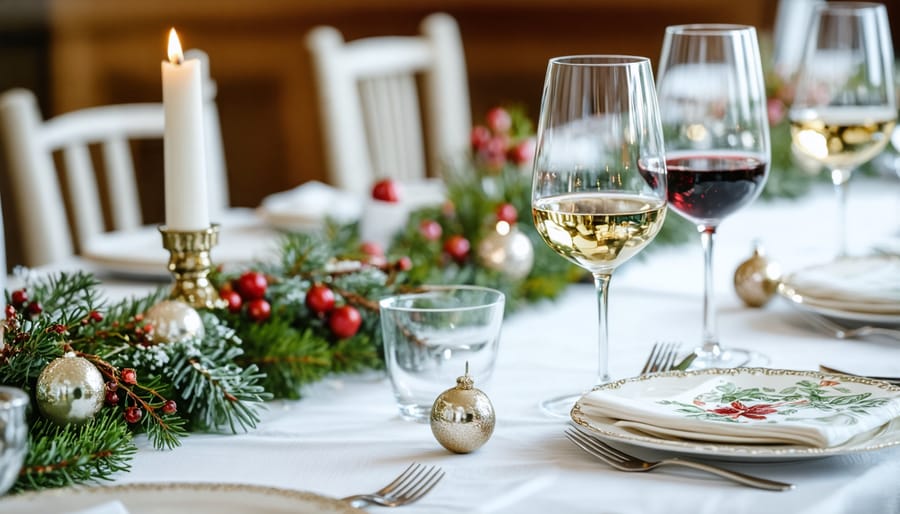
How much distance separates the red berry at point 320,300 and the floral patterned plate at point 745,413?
32 centimetres

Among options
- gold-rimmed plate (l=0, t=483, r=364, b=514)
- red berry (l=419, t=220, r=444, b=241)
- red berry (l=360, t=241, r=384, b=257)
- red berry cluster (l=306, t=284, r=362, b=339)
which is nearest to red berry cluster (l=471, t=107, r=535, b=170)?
red berry (l=419, t=220, r=444, b=241)

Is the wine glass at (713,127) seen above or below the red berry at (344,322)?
above

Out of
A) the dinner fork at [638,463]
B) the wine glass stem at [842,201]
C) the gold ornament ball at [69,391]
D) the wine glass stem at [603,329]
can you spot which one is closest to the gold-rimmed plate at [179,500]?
the gold ornament ball at [69,391]

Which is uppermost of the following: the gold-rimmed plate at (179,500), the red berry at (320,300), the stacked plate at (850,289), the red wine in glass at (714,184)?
the red wine in glass at (714,184)

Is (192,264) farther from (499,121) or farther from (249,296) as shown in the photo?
(499,121)

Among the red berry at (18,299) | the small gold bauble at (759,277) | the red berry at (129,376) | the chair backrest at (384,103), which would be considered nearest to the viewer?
the red berry at (129,376)

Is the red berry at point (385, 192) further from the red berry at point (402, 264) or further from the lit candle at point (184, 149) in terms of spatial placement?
the lit candle at point (184, 149)

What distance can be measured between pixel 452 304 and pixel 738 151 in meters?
0.33

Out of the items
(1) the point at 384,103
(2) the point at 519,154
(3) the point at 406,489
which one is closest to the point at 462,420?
(3) the point at 406,489

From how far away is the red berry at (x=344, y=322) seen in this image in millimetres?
1062

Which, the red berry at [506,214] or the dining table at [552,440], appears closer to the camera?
the dining table at [552,440]

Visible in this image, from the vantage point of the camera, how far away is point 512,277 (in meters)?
1.35

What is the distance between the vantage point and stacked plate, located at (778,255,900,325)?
1.16m

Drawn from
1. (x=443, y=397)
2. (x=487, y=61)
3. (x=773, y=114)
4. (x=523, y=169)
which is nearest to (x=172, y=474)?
(x=443, y=397)
